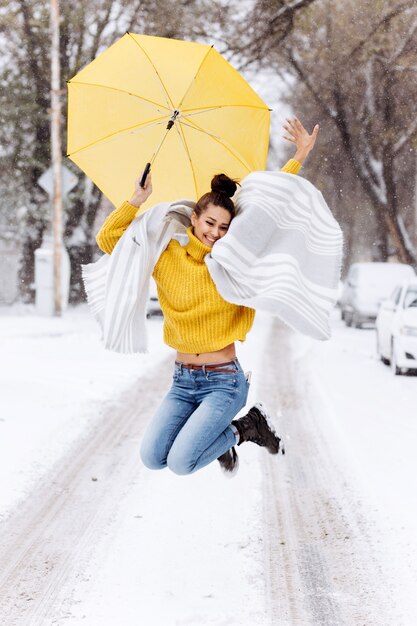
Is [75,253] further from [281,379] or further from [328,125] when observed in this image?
[281,379]

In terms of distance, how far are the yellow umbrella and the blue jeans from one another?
1.15 metres

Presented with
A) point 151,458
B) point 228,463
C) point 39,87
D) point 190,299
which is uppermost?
point 39,87

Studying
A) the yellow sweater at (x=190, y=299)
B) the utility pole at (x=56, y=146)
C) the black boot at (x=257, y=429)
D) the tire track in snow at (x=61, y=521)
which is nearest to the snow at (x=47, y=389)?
the tire track in snow at (x=61, y=521)

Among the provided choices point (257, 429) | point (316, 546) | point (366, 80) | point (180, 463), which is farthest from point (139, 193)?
point (366, 80)

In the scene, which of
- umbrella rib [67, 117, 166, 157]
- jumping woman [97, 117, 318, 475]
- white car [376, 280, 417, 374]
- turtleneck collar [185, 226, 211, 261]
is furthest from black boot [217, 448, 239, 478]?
white car [376, 280, 417, 374]

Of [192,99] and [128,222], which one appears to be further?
[192,99]

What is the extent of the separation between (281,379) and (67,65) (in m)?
18.5

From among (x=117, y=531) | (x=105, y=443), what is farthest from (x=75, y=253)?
(x=117, y=531)

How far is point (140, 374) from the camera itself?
43.0 feet

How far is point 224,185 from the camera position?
4.56 m

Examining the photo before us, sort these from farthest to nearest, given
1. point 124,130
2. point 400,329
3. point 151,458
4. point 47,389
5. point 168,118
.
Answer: point 400,329 → point 47,389 → point 124,130 → point 168,118 → point 151,458

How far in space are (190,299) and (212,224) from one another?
40cm

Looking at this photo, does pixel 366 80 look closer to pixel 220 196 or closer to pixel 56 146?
pixel 56 146

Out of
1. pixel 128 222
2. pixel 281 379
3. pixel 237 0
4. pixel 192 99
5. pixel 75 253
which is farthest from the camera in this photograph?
pixel 75 253
